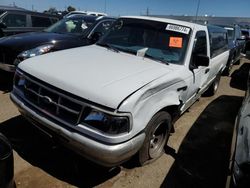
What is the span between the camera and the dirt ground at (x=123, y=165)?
10.1 feet

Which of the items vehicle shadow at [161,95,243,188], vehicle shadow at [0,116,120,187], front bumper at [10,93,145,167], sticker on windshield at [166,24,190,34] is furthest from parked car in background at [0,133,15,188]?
sticker on windshield at [166,24,190,34]

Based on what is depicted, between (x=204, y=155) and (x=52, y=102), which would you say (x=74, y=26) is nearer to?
(x=52, y=102)

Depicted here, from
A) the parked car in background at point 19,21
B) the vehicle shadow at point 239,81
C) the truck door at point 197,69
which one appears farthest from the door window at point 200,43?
the parked car in background at point 19,21

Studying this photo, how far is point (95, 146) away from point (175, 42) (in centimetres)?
219

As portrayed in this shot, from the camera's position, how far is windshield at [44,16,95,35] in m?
6.89

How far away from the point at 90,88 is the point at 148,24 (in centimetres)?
206

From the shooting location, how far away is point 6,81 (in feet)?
20.6

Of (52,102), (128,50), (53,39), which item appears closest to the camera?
(52,102)

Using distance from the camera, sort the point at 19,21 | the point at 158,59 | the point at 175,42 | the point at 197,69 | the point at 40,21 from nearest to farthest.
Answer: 1. the point at 158,59
2. the point at 175,42
3. the point at 197,69
4. the point at 19,21
5. the point at 40,21

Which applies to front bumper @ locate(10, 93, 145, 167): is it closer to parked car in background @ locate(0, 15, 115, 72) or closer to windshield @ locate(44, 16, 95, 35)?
parked car in background @ locate(0, 15, 115, 72)

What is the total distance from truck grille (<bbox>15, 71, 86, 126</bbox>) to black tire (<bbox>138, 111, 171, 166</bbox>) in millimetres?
853

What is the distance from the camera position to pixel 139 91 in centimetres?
271

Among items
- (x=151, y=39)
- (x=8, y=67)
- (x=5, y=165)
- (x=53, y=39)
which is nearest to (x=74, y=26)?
(x=53, y=39)

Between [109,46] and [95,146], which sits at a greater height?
[109,46]
